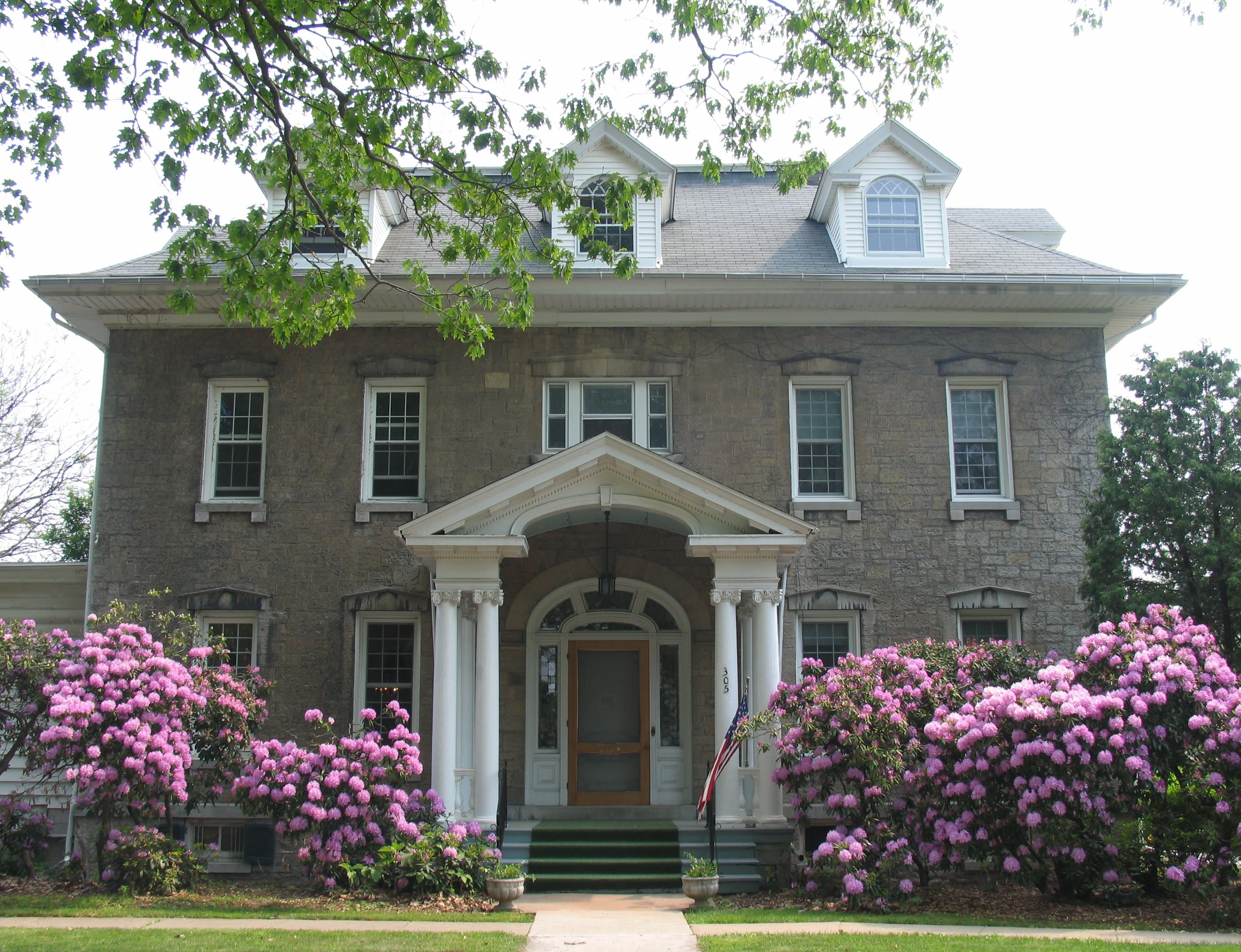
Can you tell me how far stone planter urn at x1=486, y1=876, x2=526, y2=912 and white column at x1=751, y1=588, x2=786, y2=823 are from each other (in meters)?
2.98

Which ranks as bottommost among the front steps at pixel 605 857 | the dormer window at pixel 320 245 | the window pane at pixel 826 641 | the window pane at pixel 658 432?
the front steps at pixel 605 857

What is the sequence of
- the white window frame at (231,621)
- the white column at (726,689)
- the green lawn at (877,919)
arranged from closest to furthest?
the green lawn at (877,919), the white column at (726,689), the white window frame at (231,621)

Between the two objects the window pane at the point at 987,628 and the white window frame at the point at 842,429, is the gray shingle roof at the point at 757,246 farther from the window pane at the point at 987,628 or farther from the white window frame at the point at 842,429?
the window pane at the point at 987,628

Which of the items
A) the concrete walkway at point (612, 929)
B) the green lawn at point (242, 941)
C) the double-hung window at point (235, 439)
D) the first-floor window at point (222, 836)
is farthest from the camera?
the double-hung window at point (235, 439)

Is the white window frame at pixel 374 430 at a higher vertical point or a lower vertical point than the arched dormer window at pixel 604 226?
lower

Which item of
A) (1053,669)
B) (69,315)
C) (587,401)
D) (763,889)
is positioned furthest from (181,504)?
(1053,669)

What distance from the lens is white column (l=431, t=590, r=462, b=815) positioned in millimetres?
12484

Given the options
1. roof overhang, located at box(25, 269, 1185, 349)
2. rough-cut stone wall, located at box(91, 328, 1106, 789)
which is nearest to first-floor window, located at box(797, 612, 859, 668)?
rough-cut stone wall, located at box(91, 328, 1106, 789)

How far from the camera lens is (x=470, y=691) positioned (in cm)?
1333

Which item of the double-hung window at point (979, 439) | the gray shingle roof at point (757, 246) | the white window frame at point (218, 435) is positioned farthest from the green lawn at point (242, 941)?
the double-hung window at point (979, 439)

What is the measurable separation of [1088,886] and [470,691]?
6.96 meters

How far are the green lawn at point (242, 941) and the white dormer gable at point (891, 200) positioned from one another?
1068 cm

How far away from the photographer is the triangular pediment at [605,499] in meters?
12.8

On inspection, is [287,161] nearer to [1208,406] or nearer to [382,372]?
[382,372]
